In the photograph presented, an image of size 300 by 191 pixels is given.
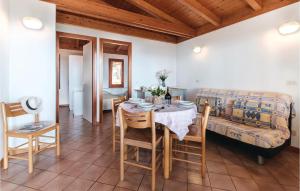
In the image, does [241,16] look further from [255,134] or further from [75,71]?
[75,71]

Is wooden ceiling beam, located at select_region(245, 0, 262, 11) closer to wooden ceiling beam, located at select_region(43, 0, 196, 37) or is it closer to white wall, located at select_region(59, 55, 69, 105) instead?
wooden ceiling beam, located at select_region(43, 0, 196, 37)

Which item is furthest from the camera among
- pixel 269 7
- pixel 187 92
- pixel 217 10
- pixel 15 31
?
pixel 187 92

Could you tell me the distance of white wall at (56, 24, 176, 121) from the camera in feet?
14.7

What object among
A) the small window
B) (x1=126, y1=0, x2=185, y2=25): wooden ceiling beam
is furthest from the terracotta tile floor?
the small window

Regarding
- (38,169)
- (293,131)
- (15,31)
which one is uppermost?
(15,31)

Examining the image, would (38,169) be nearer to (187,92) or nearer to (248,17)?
(187,92)

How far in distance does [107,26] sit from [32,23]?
6.35 ft

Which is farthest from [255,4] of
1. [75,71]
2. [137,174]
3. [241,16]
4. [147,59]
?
[75,71]

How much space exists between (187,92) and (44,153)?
12.3 feet

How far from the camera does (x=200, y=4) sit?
329 centimetres

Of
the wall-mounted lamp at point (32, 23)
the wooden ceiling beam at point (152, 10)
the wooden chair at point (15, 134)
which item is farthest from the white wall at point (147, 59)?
the wooden chair at point (15, 134)

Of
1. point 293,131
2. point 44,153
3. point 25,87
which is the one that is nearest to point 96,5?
point 25,87

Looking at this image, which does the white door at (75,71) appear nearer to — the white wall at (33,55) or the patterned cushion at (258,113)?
the white wall at (33,55)

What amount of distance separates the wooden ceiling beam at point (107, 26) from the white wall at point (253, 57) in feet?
3.49
